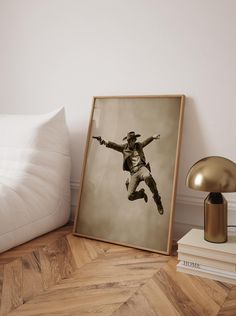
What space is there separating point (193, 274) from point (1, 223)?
83 cm

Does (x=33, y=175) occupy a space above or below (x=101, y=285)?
above

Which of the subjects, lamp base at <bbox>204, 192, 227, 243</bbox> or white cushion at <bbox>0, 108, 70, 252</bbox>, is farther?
white cushion at <bbox>0, 108, 70, 252</bbox>

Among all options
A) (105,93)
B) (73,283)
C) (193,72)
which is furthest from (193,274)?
(105,93)

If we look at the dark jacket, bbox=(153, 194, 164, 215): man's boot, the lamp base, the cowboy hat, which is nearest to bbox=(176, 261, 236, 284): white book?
the lamp base

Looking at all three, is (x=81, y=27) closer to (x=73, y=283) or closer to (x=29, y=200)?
(x=29, y=200)

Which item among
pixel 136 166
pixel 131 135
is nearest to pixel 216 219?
pixel 136 166

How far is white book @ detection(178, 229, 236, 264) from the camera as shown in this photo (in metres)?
1.17

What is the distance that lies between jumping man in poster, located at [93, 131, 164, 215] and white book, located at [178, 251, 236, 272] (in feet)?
1.06

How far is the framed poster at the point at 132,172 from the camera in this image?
150 cm

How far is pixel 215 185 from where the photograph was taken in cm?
116

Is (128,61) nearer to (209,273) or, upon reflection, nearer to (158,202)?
(158,202)

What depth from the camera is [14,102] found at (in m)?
2.21

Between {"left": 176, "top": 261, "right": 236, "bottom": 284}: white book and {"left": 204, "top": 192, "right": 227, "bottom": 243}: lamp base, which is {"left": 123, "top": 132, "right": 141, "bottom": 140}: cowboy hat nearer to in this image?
{"left": 204, "top": 192, "right": 227, "bottom": 243}: lamp base

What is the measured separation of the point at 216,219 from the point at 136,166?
489mm
